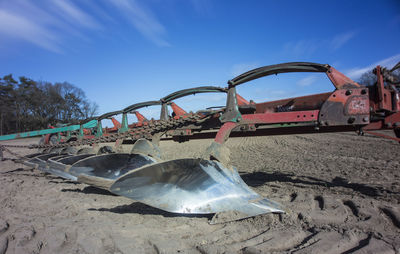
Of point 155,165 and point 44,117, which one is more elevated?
point 44,117

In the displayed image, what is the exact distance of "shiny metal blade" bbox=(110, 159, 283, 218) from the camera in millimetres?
2495

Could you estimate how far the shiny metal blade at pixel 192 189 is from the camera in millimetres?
2495

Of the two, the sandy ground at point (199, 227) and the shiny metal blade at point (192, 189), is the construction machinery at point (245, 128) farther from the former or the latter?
the sandy ground at point (199, 227)

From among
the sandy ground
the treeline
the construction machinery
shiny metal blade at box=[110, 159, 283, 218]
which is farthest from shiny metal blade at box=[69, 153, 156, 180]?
the treeline

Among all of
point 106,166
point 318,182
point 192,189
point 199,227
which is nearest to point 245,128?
point 192,189

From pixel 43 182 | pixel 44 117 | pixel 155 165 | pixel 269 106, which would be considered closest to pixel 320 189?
pixel 269 106

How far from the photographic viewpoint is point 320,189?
3881 millimetres

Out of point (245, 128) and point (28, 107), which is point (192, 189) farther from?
point (28, 107)

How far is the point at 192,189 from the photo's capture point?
106 inches

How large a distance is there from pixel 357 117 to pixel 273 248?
1.77 metres

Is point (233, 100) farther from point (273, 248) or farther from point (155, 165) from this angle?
point (273, 248)

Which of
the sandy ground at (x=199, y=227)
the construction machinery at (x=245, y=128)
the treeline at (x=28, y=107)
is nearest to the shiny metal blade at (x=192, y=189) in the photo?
the construction machinery at (x=245, y=128)

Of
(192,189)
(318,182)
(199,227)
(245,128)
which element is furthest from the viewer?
(318,182)

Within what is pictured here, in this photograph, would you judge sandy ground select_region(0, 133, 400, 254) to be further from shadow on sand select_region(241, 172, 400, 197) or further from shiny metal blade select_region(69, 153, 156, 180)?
shiny metal blade select_region(69, 153, 156, 180)
